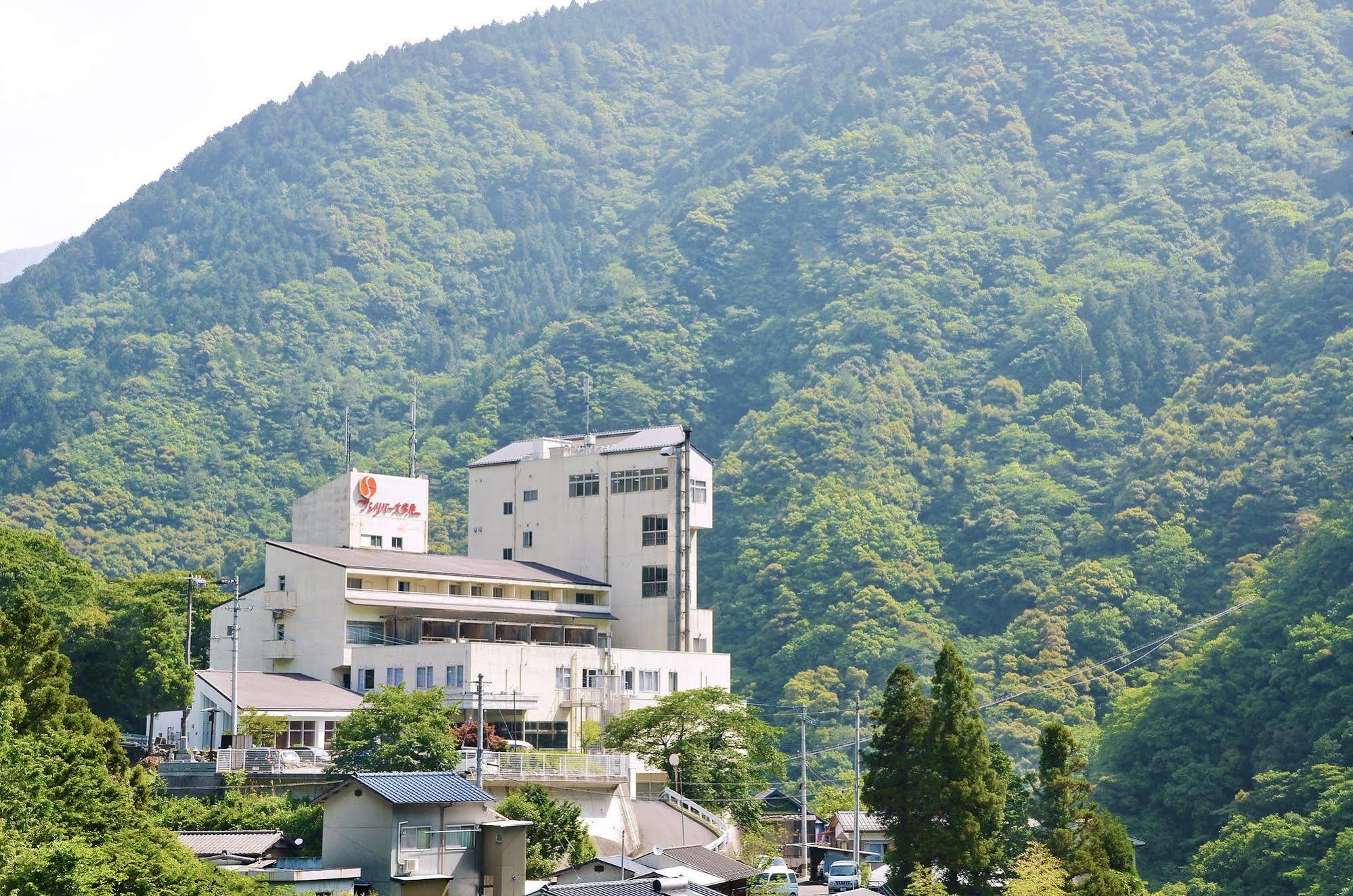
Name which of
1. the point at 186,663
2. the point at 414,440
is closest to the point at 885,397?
the point at 414,440

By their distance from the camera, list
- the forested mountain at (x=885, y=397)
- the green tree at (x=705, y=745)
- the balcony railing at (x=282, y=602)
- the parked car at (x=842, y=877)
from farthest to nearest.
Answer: the forested mountain at (x=885, y=397) → the balcony railing at (x=282, y=602) → the green tree at (x=705, y=745) → the parked car at (x=842, y=877)

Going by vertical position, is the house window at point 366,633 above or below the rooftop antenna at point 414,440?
below

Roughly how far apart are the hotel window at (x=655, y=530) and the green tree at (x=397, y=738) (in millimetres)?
23093

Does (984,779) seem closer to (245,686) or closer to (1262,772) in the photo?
(245,686)

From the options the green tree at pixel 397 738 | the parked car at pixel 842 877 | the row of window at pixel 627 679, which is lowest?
the parked car at pixel 842 877

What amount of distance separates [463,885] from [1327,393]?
98387mm

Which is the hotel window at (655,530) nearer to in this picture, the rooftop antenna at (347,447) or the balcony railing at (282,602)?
the rooftop antenna at (347,447)

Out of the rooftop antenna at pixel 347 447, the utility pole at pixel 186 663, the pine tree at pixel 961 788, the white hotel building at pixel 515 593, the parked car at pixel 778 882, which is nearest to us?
the pine tree at pixel 961 788

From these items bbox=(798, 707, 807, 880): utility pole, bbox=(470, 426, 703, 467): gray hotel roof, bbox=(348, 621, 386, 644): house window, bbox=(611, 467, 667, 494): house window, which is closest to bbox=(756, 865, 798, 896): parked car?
bbox=(798, 707, 807, 880): utility pole

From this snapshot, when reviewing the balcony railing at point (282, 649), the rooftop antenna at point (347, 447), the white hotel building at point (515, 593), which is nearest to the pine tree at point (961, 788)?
the white hotel building at point (515, 593)

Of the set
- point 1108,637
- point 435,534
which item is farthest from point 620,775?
point 435,534

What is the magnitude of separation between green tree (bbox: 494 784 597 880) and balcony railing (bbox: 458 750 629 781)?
2.97 metres

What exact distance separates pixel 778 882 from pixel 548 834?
323 inches

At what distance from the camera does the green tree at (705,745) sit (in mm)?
59875
